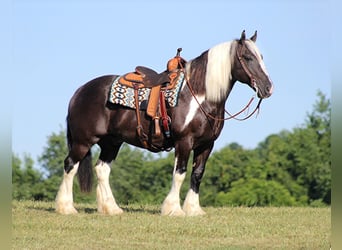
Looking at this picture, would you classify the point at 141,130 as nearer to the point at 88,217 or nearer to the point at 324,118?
the point at 88,217

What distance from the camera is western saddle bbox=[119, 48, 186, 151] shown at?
32.8 ft

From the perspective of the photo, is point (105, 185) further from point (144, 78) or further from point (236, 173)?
point (236, 173)

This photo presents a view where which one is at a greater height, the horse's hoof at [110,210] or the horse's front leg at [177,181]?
the horse's front leg at [177,181]

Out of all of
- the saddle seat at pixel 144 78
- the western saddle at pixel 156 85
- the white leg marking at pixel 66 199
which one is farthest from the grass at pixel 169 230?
the saddle seat at pixel 144 78

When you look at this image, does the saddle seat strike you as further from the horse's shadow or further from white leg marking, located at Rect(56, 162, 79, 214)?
the horse's shadow

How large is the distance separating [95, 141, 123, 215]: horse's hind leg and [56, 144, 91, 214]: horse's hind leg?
315mm

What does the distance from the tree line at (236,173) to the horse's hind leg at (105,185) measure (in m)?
27.0

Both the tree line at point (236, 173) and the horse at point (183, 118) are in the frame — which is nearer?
the horse at point (183, 118)

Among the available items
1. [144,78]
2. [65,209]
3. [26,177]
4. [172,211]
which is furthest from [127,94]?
[26,177]

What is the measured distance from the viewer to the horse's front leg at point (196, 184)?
1016 cm

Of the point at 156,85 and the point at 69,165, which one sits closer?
the point at 156,85

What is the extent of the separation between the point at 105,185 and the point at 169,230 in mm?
2358

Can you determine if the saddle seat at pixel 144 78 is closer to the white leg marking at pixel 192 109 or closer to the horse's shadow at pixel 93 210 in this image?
the white leg marking at pixel 192 109

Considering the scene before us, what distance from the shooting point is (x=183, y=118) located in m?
9.91
